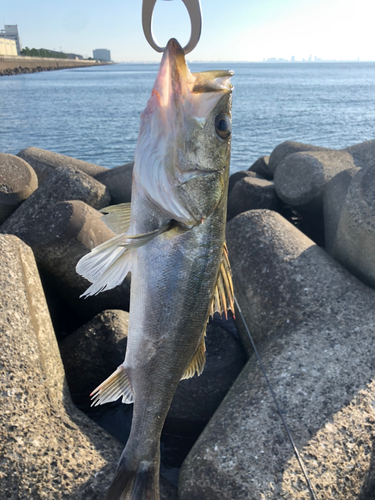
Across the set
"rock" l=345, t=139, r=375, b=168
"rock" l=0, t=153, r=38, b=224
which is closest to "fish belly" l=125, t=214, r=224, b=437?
"rock" l=0, t=153, r=38, b=224

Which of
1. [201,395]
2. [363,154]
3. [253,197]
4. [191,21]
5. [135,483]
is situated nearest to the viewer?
[191,21]

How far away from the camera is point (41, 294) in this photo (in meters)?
4.31

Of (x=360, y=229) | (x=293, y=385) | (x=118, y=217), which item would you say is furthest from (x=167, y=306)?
(x=360, y=229)

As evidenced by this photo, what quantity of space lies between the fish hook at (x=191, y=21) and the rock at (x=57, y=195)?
4.20 metres

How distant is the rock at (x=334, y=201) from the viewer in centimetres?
623

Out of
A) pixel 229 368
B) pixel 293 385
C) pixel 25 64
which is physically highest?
pixel 25 64

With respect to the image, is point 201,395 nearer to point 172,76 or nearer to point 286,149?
point 172,76

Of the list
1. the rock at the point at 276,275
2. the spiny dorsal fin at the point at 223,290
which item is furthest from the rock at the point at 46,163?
the spiny dorsal fin at the point at 223,290

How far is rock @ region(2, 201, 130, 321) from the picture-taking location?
5.03 metres

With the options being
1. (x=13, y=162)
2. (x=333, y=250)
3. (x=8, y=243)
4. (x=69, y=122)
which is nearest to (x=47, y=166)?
(x=13, y=162)

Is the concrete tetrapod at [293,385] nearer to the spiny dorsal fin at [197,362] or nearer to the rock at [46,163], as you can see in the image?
the spiny dorsal fin at [197,362]

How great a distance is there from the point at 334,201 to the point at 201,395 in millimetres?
3797

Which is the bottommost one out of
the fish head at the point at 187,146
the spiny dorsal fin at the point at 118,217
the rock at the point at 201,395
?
the rock at the point at 201,395

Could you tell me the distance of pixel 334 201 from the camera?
6.50 metres
